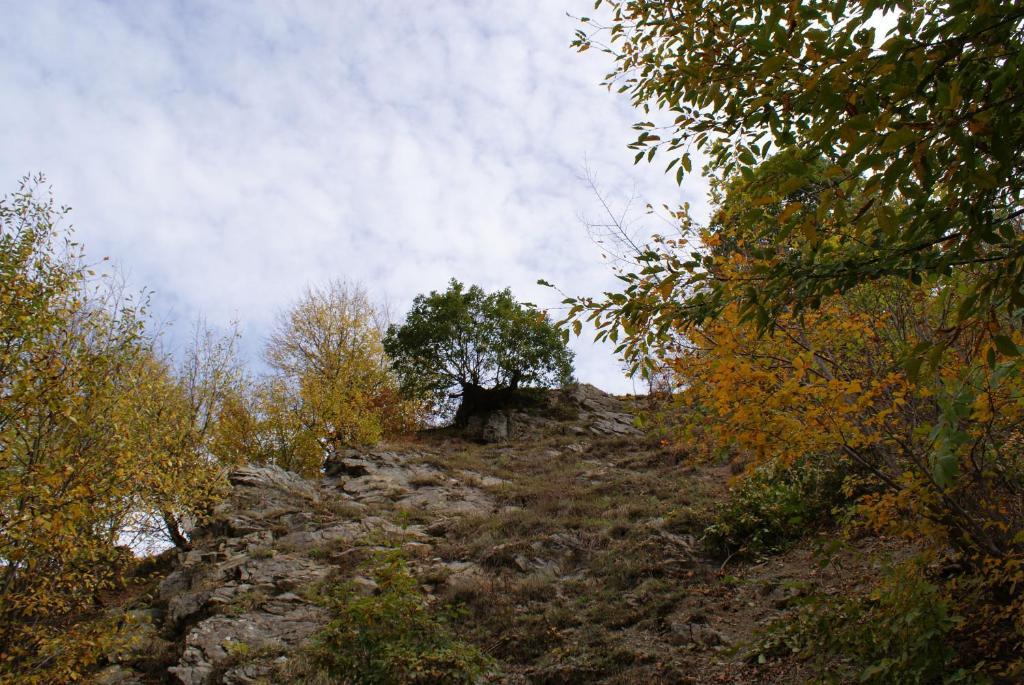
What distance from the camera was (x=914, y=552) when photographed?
611 cm

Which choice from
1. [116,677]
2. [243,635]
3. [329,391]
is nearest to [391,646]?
[243,635]

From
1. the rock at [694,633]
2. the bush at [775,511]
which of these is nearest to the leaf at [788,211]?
the rock at [694,633]

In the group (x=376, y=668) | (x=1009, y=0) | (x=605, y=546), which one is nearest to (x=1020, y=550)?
(x=1009, y=0)

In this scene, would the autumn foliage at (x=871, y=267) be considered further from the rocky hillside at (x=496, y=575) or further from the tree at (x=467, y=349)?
the tree at (x=467, y=349)

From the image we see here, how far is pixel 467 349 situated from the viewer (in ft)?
74.2

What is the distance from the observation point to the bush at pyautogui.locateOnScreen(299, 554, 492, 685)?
5.34 meters

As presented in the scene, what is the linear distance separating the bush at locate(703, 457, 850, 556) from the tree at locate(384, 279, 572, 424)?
1380 centimetres

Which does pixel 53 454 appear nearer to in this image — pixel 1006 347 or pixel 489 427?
pixel 1006 347

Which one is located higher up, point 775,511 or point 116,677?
point 775,511

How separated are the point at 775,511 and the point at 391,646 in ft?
17.6

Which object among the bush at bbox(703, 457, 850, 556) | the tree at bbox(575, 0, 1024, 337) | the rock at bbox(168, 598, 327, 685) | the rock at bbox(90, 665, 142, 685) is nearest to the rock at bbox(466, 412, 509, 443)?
the bush at bbox(703, 457, 850, 556)

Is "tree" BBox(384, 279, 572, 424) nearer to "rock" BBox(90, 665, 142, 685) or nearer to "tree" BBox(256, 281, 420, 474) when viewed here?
"tree" BBox(256, 281, 420, 474)

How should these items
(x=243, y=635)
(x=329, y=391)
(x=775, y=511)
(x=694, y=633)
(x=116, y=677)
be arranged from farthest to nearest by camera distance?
(x=329, y=391) → (x=775, y=511) → (x=243, y=635) → (x=116, y=677) → (x=694, y=633)

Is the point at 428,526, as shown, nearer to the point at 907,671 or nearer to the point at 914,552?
the point at 914,552
